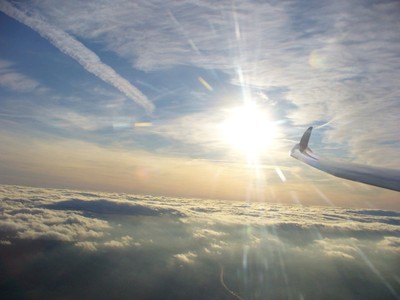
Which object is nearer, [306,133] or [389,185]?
[389,185]

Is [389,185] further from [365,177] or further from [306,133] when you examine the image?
[306,133]

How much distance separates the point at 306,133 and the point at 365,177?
1168 centimetres

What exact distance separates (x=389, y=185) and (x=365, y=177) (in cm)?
112

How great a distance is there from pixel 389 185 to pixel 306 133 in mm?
12742

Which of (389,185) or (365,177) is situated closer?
(389,185)

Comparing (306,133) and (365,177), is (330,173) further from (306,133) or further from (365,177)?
(306,133)

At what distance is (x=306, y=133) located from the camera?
68.0ft

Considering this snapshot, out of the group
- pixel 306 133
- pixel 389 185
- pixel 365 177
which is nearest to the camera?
pixel 389 185

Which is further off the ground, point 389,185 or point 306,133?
point 306,133

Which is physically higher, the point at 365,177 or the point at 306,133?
the point at 306,133

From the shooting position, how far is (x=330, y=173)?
10180mm

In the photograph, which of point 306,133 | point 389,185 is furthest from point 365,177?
point 306,133

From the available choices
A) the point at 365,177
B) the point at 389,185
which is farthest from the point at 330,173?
the point at 389,185

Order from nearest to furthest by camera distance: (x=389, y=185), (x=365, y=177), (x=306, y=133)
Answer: (x=389, y=185)
(x=365, y=177)
(x=306, y=133)
